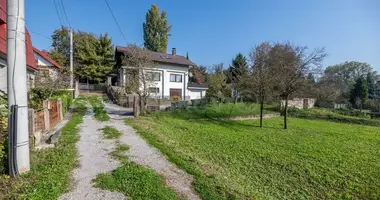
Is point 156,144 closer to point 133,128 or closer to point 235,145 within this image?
point 133,128

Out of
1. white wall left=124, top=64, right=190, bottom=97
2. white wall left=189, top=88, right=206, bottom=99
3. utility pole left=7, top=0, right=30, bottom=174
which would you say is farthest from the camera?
white wall left=189, top=88, right=206, bottom=99

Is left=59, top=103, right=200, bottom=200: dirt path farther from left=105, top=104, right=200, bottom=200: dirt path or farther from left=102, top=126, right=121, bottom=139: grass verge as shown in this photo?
left=102, top=126, right=121, bottom=139: grass verge

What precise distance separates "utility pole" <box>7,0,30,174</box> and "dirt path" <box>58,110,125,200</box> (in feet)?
3.33

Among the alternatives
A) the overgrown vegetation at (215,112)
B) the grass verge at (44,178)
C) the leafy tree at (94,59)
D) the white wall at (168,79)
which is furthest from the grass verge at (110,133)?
the leafy tree at (94,59)

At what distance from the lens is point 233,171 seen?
16.7 ft

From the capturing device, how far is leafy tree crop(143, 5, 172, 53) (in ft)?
131

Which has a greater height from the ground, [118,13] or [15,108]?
[118,13]

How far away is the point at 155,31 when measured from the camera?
4041 cm

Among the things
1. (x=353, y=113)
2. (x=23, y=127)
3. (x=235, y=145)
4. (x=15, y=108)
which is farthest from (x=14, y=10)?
(x=353, y=113)

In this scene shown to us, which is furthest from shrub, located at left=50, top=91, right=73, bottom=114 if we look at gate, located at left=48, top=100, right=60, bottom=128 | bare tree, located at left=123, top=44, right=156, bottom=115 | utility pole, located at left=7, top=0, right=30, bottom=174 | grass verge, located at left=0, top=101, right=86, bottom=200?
utility pole, located at left=7, top=0, right=30, bottom=174

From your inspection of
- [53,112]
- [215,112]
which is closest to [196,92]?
[215,112]

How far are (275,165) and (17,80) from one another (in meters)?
6.45

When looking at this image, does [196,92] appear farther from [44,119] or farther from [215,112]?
[44,119]

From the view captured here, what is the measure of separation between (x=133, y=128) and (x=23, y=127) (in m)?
4.75
